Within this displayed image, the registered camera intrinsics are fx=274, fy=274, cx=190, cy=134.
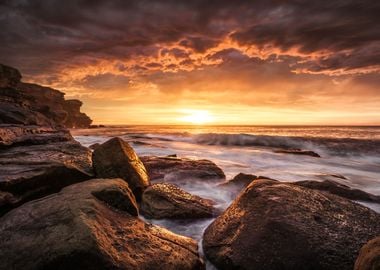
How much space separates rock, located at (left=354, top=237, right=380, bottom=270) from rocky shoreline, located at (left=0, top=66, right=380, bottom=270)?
11 millimetres

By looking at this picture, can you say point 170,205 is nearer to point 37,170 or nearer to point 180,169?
point 37,170

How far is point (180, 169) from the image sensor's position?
26.6 ft

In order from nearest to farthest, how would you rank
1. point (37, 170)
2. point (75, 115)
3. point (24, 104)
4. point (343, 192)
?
point (37, 170), point (343, 192), point (24, 104), point (75, 115)

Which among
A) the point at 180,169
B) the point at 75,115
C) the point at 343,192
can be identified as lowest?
the point at 343,192

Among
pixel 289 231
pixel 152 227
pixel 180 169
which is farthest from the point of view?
pixel 180 169

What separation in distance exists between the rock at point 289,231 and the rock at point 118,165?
187 centimetres

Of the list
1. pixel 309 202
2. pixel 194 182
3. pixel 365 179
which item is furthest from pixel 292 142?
pixel 309 202

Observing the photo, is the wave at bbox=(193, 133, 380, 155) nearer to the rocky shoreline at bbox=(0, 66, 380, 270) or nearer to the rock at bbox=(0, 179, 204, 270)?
the rocky shoreline at bbox=(0, 66, 380, 270)

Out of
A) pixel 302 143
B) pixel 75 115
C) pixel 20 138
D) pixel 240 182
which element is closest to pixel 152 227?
pixel 240 182

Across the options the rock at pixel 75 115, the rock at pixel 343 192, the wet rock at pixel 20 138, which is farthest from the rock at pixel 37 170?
the rock at pixel 75 115

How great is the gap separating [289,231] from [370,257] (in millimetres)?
945

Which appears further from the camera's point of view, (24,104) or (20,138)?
(24,104)

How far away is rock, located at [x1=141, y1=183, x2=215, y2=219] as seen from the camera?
15.1 ft

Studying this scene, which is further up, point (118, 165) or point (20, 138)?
point (20, 138)
